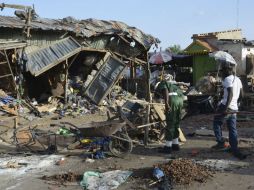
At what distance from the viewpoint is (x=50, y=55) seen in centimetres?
1833

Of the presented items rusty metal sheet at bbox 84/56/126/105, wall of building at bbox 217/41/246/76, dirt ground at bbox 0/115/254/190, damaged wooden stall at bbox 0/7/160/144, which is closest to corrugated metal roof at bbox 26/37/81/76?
damaged wooden stall at bbox 0/7/160/144

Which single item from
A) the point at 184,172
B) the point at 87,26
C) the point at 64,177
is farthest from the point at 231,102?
the point at 87,26

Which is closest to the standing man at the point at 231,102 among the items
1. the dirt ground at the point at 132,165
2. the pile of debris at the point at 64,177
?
the dirt ground at the point at 132,165

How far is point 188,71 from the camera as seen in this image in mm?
33281

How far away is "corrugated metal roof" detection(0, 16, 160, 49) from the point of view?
17875 millimetres

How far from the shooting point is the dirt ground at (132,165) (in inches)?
292

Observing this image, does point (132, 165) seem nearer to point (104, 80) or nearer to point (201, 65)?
point (104, 80)

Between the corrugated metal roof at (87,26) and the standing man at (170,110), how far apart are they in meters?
9.05

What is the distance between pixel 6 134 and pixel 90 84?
835 centimetres

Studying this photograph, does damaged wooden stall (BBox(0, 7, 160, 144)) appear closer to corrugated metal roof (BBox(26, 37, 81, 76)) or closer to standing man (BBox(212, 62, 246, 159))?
corrugated metal roof (BBox(26, 37, 81, 76))

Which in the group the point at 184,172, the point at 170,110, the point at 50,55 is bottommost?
the point at 184,172

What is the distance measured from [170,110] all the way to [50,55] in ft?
32.1

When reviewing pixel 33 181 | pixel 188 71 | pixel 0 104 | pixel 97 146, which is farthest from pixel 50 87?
pixel 188 71

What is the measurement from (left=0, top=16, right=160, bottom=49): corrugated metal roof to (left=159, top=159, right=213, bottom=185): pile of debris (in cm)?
1106
